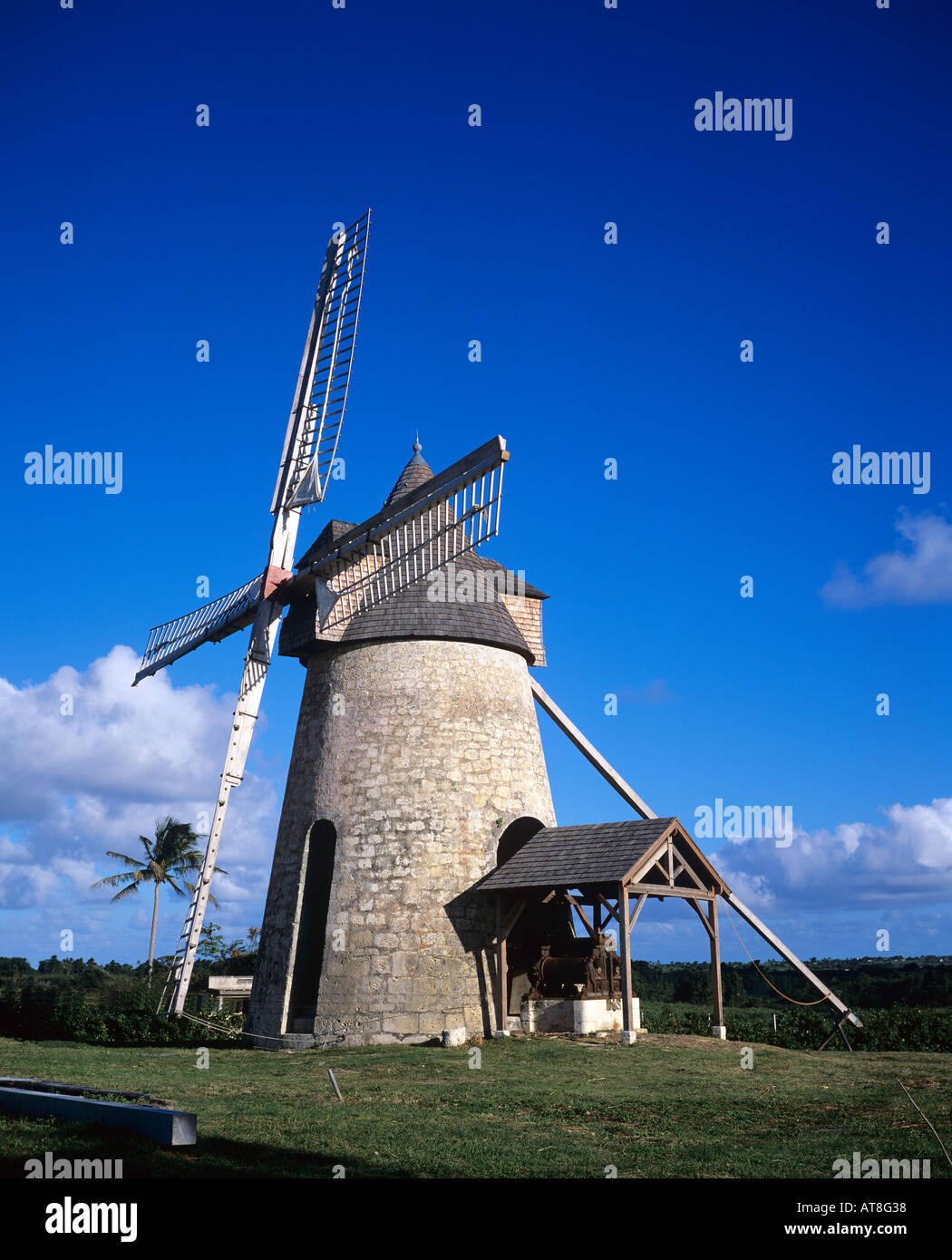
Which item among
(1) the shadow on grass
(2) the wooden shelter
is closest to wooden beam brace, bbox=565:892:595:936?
(2) the wooden shelter

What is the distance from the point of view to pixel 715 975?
19406 mm

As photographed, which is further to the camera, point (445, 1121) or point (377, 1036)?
point (377, 1036)

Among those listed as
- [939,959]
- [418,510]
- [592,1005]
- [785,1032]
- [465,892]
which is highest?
[418,510]

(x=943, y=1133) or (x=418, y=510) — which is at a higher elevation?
(x=418, y=510)

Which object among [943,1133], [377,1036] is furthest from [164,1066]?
[943,1133]

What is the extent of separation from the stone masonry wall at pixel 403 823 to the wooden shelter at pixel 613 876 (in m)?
0.63

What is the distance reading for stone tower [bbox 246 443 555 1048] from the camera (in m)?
18.7

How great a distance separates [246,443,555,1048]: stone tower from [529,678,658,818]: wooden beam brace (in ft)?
2.68

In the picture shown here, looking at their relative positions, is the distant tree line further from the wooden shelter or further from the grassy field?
the grassy field

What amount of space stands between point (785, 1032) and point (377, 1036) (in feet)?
34.5

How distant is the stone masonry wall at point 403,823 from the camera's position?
18.6 m
